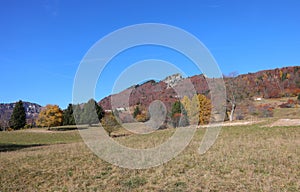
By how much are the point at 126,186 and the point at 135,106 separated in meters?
9.58

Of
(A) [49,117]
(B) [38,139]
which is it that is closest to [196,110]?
(B) [38,139]

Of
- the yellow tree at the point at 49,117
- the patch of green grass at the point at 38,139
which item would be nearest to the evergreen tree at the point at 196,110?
the patch of green grass at the point at 38,139

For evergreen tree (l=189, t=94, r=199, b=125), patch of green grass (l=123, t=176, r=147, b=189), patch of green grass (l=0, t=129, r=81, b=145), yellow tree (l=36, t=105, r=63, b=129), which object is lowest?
patch of green grass (l=123, t=176, r=147, b=189)

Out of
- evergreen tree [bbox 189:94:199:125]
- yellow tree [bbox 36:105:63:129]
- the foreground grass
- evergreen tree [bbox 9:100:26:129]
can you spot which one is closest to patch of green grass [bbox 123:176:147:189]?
the foreground grass

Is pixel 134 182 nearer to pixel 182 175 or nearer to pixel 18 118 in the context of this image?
pixel 182 175

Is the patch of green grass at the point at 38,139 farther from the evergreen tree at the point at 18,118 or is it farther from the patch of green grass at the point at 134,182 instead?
the patch of green grass at the point at 134,182

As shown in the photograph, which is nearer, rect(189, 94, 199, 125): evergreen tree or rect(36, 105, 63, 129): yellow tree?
rect(189, 94, 199, 125): evergreen tree

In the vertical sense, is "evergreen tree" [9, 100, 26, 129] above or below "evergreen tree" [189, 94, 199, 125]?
above

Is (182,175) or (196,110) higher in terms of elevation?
(196,110)

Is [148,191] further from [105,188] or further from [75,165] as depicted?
[75,165]

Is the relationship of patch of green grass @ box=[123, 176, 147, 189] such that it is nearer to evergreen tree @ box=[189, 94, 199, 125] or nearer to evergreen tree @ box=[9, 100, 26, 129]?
evergreen tree @ box=[189, 94, 199, 125]

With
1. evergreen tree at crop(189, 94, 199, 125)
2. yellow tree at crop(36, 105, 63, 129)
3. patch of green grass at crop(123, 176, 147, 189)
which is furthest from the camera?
yellow tree at crop(36, 105, 63, 129)

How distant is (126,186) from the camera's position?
934 cm

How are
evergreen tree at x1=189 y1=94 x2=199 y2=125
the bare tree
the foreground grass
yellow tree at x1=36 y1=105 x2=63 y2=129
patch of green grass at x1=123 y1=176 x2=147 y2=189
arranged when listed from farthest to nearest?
1. yellow tree at x1=36 y1=105 x2=63 y2=129
2. the bare tree
3. evergreen tree at x1=189 y1=94 x2=199 y2=125
4. patch of green grass at x1=123 y1=176 x2=147 y2=189
5. the foreground grass
